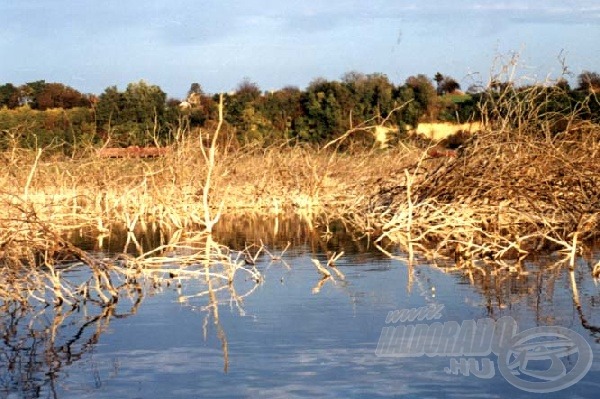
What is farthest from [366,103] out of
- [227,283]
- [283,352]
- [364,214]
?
[283,352]

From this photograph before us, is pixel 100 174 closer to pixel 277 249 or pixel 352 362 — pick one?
pixel 277 249

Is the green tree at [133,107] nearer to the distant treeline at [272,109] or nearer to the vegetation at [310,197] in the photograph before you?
the distant treeline at [272,109]

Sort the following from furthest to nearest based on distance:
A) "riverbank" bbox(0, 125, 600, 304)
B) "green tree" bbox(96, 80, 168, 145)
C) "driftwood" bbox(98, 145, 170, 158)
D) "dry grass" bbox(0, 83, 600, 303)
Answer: "green tree" bbox(96, 80, 168, 145), "driftwood" bbox(98, 145, 170, 158), "riverbank" bbox(0, 125, 600, 304), "dry grass" bbox(0, 83, 600, 303)

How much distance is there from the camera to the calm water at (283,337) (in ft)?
29.4

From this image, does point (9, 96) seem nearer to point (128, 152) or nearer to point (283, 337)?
point (128, 152)

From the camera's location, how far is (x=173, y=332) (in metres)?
11.4

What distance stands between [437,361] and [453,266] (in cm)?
656

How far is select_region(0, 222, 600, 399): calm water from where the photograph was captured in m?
8.97

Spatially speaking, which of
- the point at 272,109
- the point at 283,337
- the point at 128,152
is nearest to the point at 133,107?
the point at 272,109

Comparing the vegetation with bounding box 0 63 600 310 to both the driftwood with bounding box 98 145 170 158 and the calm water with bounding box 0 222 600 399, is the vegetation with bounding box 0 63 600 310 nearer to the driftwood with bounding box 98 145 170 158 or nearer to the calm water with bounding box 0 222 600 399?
the driftwood with bounding box 98 145 170 158

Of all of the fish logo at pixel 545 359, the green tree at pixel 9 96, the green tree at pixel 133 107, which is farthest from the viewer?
the green tree at pixel 9 96

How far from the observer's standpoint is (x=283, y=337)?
433 inches

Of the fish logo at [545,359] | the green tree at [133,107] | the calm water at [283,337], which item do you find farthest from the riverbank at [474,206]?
the green tree at [133,107]

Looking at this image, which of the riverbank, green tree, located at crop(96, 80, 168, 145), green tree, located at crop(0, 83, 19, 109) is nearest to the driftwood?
the riverbank
